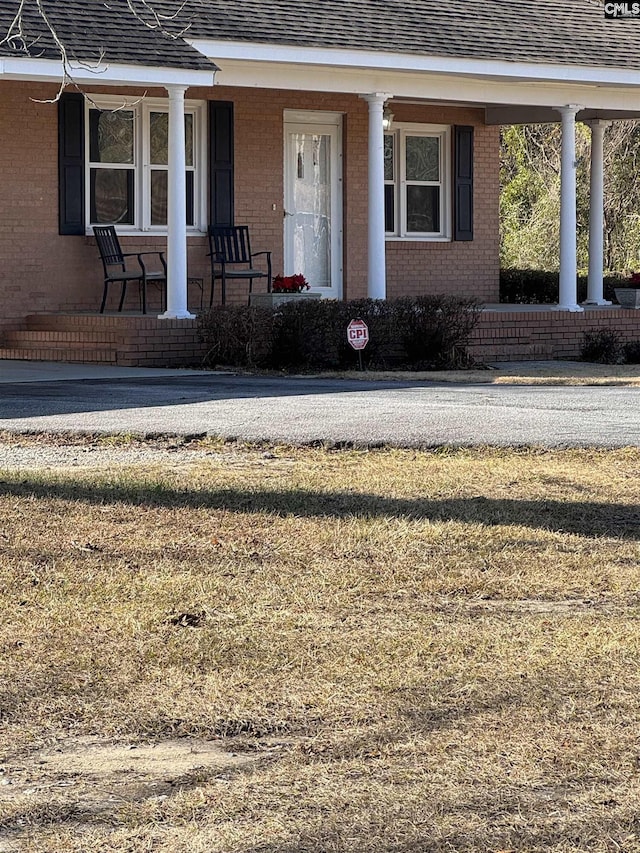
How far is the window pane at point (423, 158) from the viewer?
21.4 metres

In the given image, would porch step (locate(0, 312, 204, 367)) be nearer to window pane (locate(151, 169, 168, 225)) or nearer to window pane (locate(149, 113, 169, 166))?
window pane (locate(151, 169, 168, 225))

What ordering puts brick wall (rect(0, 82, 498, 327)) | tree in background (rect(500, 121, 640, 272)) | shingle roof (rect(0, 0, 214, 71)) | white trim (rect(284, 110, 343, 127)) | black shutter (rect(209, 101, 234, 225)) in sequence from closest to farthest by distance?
shingle roof (rect(0, 0, 214, 71))
brick wall (rect(0, 82, 498, 327))
black shutter (rect(209, 101, 234, 225))
white trim (rect(284, 110, 343, 127))
tree in background (rect(500, 121, 640, 272))

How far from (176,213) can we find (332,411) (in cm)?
583

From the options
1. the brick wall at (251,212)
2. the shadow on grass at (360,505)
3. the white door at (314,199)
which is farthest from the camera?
the white door at (314,199)

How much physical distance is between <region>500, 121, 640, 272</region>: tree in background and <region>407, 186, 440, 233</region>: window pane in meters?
12.6

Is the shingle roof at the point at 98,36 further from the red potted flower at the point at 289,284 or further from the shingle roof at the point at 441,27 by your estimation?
the red potted flower at the point at 289,284

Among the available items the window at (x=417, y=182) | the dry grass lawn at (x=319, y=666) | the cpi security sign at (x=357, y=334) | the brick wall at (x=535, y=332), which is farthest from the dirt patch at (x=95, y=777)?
the window at (x=417, y=182)

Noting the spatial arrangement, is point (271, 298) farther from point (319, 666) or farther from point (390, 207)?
point (319, 666)

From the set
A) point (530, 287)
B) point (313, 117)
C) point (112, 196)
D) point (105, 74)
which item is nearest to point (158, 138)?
point (112, 196)

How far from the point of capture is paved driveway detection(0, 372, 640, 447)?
989cm

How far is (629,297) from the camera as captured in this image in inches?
796

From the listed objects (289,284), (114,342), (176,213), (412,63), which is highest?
(412,63)

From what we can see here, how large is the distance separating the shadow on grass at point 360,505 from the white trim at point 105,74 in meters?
7.91

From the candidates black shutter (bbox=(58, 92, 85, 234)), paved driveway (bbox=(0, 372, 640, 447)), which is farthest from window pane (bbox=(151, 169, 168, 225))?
paved driveway (bbox=(0, 372, 640, 447))
